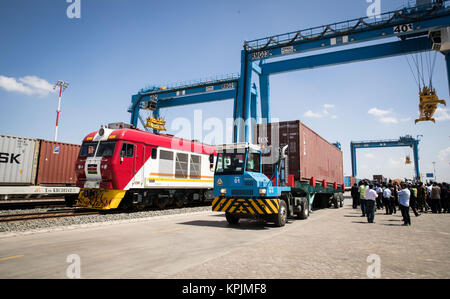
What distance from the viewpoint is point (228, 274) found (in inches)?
155

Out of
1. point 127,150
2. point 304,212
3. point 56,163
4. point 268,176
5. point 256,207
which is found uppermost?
point 127,150

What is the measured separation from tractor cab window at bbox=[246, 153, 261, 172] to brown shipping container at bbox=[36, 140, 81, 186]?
10.6 m

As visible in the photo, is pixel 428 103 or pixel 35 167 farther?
pixel 428 103

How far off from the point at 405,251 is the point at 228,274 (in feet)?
12.9

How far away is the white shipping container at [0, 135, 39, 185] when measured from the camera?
11992 millimetres

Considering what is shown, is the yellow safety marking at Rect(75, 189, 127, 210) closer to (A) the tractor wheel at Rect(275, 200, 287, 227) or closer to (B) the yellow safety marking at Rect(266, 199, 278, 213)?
(B) the yellow safety marking at Rect(266, 199, 278, 213)

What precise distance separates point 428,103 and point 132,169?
65.8 ft

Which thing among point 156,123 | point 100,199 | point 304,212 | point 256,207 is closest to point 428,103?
point 304,212

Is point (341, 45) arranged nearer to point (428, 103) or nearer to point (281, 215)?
point (428, 103)

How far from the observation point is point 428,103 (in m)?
18.9

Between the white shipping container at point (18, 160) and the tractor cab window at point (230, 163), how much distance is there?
9711 mm

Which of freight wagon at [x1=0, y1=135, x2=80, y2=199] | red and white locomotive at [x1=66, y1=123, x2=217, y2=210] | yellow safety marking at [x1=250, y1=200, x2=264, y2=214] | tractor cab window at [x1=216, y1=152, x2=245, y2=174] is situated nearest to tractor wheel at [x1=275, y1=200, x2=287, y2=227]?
yellow safety marking at [x1=250, y1=200, x2=264, y2=214]

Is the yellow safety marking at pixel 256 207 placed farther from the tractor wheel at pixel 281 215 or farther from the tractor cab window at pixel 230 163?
the tractor cab window at pixel 230 163

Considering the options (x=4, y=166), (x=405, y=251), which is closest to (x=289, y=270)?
(x=405, y=251)
